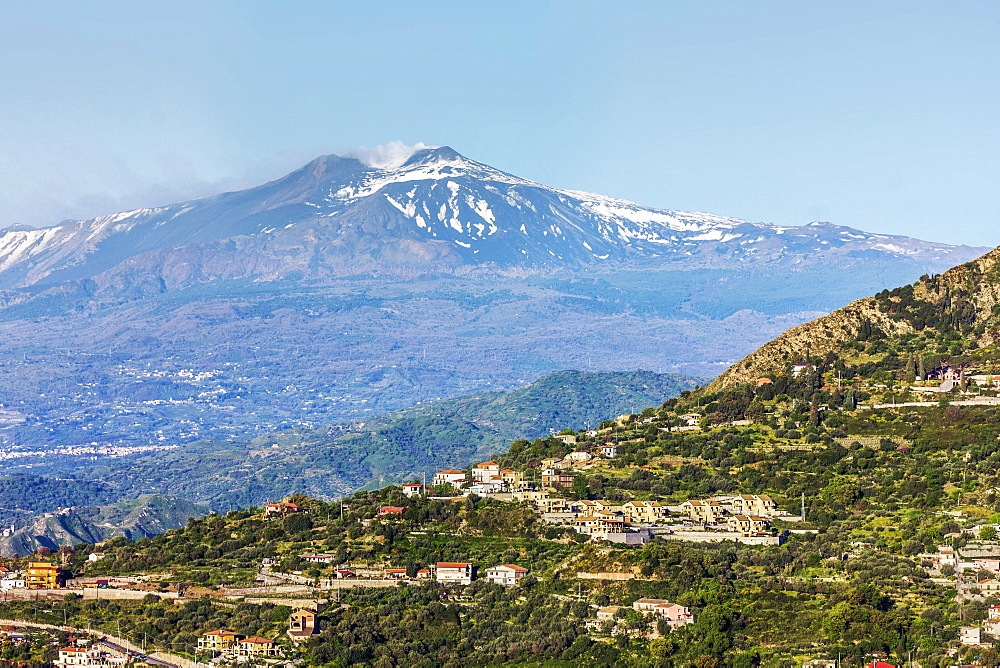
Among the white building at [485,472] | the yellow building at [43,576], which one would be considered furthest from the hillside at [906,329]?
the yellow building at [43,576]

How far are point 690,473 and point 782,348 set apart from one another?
18946mm

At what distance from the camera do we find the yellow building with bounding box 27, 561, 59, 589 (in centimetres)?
8281

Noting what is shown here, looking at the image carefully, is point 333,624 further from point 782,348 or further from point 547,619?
point 782,348

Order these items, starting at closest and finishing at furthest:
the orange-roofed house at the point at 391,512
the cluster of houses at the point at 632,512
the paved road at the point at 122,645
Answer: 1. the paved road at the point at 122,645
2. the cluster of houses at the point at 632,512
3. the orange-roofed house at the point at 391,512

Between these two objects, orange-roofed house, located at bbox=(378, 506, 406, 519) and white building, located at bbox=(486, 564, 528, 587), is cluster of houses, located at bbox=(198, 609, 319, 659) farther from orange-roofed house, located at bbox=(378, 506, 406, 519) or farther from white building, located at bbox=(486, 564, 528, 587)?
orange-roofed house, located at bbox=(378, 506, 406, 519)

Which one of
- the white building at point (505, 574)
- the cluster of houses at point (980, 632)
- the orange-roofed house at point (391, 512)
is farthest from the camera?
the orange-roofed house at point (391, 512)

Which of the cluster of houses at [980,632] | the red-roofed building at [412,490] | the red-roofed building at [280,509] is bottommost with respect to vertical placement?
the cluster of houses at [980,632]

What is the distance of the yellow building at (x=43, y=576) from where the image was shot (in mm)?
82812

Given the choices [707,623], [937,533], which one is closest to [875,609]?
[707,623]

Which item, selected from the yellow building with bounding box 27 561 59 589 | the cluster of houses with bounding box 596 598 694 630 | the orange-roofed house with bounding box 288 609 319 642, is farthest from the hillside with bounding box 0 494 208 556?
the cluster of houses with bounding box 596 598 694 630

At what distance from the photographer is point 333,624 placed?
70750mm

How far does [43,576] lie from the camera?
83.4 meters

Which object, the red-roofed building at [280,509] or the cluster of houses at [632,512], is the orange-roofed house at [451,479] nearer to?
the cluster of houses at [632,512]

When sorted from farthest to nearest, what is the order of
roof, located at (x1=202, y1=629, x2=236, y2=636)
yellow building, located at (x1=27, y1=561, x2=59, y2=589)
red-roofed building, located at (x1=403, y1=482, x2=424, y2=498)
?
red-roofed building, located at (x1=403, y1=482, x2=424, y2=498) < yellow building, located at (x1=27, y1=561, x2=59, y2=589) < roof, located at (x1=202, y1=629, x2=236, y2=636)
